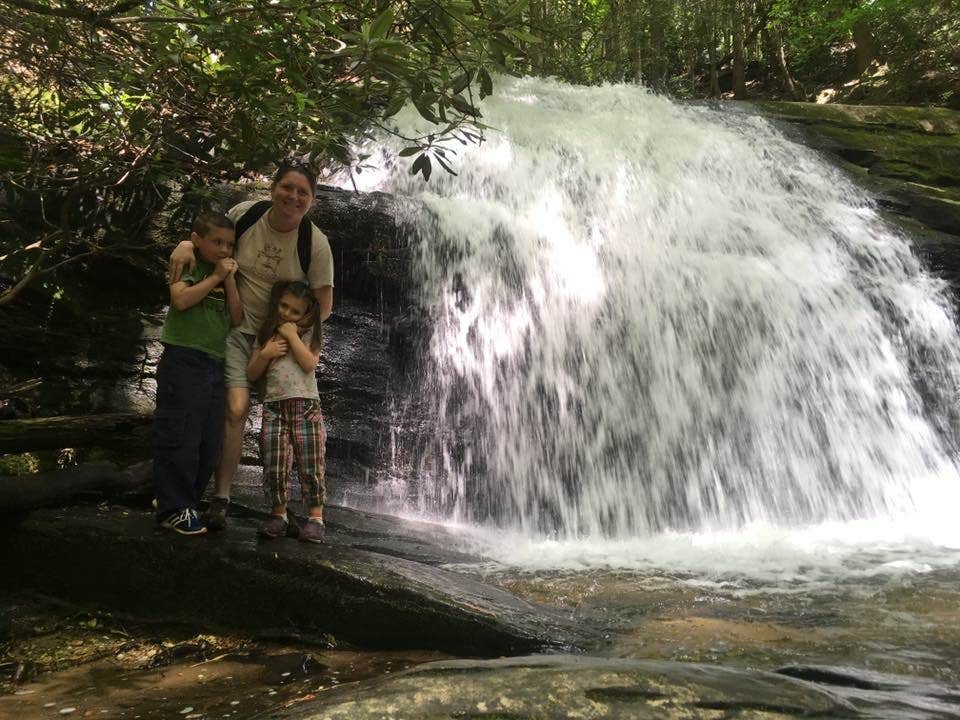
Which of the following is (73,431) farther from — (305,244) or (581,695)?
(581,695)

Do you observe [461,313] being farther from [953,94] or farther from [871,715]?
[953,94]

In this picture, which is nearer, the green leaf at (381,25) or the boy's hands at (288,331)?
the green leaf at (381,25)

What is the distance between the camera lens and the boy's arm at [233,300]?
3751 millimetres

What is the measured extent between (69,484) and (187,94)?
10.2 feet

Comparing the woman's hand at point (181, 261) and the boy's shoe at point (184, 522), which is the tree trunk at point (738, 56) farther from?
the boy's shoe at point (184, 522)

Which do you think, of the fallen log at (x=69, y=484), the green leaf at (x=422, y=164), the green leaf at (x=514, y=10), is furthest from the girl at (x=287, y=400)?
the green leaf at (x=514, y=10)

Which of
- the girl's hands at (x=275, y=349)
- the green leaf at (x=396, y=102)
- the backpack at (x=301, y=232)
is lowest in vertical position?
the girl's hands at (x=275, y=349)

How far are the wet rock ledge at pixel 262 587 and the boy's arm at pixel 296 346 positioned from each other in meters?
0.86

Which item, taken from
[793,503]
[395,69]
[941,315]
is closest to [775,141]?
[941,315]

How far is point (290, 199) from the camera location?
12.2 ft

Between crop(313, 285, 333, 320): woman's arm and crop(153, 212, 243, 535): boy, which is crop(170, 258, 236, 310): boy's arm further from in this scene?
crop(313, 285, 333, 320): woman's arm

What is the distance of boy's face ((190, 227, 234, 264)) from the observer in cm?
371

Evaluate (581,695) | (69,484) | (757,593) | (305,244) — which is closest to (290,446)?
(305,244)

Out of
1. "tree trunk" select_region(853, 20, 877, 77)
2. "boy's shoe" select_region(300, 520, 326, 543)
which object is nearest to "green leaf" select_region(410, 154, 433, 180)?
"boy's shoe" select_region(300, 520, 326, 543)
